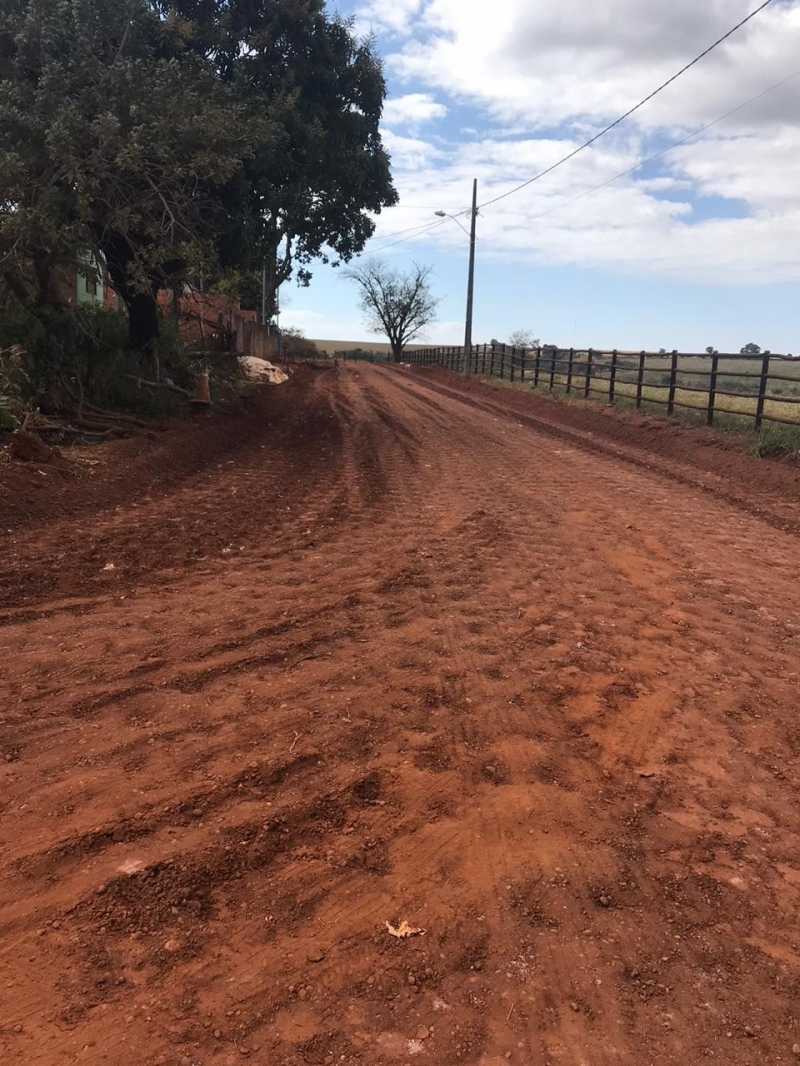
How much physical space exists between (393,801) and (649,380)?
28.1 m

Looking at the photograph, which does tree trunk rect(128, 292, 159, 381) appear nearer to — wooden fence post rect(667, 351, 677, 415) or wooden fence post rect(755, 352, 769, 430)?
wooden fence post rect(667, 351, 677, 415)

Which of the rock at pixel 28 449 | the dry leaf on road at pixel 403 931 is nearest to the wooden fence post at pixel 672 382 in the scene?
the rock at pixel 28 449

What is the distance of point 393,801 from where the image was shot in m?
3.15

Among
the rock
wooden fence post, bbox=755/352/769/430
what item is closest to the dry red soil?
the rock

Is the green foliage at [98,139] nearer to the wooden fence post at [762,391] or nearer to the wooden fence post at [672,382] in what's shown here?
the wooden fence post at [762,391]

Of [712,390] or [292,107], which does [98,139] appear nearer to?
[292,107]

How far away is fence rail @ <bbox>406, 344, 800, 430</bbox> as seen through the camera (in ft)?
44.2

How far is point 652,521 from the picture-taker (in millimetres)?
8141

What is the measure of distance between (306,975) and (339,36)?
1627 centimetres

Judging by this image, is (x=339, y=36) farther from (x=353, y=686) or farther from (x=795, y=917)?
(x=795, y=917)

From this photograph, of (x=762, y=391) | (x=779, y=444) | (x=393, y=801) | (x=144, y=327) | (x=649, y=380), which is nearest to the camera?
(x=393, y=801)

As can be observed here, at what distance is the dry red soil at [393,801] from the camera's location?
2205 millimetres

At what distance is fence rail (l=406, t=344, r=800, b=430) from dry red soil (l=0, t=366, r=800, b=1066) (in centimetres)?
792

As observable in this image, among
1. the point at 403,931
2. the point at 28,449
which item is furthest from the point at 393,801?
the point at 28,449
